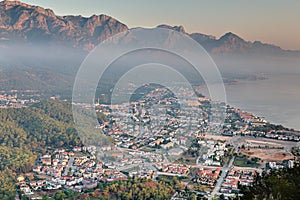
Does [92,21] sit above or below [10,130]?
above

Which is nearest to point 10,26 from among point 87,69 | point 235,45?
point 235,45

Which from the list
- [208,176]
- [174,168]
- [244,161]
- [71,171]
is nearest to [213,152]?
[244,161]

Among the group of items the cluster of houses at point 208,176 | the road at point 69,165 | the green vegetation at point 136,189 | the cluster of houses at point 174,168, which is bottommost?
the road at point 69,165

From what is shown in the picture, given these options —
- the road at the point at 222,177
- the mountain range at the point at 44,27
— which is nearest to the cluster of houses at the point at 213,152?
the road at the point at 222,177

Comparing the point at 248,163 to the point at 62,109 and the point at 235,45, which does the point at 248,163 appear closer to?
the point at 62,109

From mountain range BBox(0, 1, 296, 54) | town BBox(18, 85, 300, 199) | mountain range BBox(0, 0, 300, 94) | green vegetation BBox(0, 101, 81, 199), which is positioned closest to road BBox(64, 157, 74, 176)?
town BBox(18, 85, 300, 199)

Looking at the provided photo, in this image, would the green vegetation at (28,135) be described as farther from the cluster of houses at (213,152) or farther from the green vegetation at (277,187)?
the green vegetation at (277,187)

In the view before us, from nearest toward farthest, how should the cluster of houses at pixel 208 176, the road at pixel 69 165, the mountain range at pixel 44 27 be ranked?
the cluster of houses at pixel 208 176
the road at pixel 69 165
the mountain range at pixel 44 27
